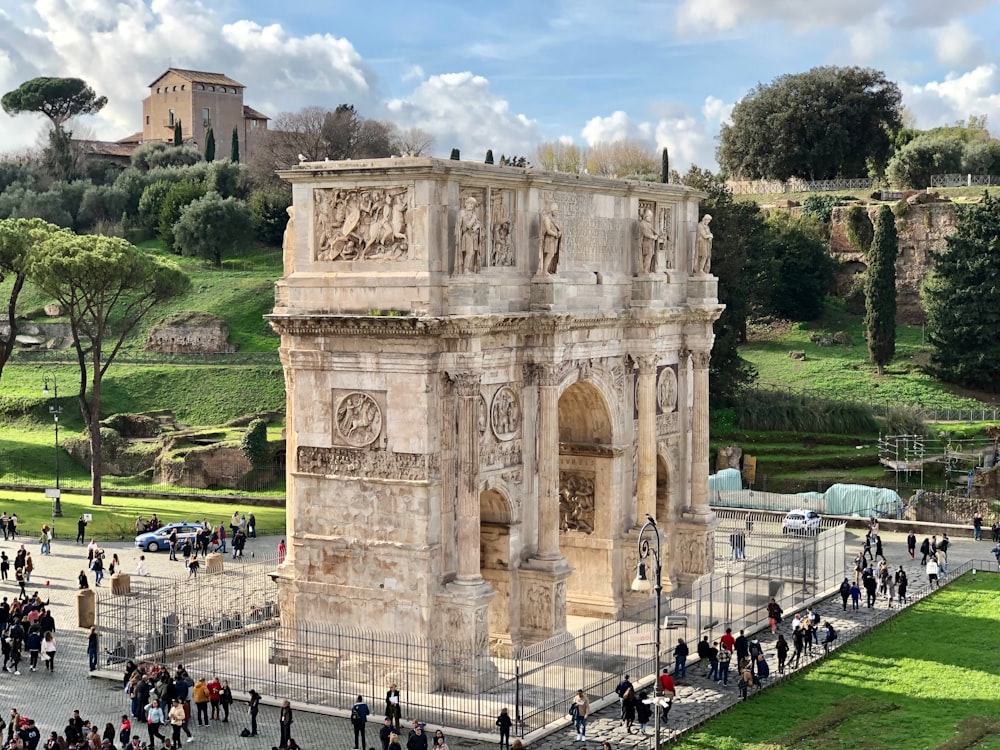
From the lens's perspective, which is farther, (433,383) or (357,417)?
(357,417)

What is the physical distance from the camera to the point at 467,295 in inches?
1111

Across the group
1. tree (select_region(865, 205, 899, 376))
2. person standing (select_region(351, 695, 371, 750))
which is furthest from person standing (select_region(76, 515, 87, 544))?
tree (select_region(865, 205, 899, 376))

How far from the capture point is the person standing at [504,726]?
24859 millimetres

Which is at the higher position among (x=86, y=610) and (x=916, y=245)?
(x=916, y=245)

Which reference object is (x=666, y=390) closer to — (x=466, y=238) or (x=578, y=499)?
(x=578, y=499)

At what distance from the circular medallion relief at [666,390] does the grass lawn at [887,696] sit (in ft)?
24.9

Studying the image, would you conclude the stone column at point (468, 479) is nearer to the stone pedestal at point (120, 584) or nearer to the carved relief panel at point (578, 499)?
the carved relief panel at point (578, 499)

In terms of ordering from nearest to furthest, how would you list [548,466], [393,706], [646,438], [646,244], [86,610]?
[393,706], [548,466], [86,610], [646,244], [646,438]

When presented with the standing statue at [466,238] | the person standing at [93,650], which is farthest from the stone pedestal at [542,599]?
the person standing at [93,650]

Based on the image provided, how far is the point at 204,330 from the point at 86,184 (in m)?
28.2

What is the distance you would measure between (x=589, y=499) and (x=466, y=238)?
8.95m

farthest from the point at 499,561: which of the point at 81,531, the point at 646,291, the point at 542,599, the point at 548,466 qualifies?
the point at 81,531

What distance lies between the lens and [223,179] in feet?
308

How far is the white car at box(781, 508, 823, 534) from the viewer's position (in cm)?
4347
